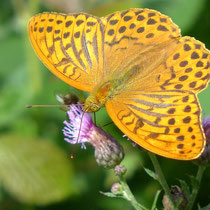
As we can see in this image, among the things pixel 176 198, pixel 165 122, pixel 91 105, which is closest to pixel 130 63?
pixel 91 105

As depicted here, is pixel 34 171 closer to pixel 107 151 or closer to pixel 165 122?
pixel 107 151

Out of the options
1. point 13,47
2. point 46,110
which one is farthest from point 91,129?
point 13,47

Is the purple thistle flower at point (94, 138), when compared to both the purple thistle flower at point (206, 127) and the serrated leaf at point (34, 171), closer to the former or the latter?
the purple thistle flower at point (206, 127)

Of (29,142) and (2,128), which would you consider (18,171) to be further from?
(2,128)

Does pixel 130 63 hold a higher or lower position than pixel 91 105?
higher

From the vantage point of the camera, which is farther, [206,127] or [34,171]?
[34,171]

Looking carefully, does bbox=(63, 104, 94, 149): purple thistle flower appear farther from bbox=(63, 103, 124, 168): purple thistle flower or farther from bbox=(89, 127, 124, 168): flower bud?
bbox=(89, 127, 124, 168): flower bud

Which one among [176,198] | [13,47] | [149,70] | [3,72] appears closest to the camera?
[176,198]
